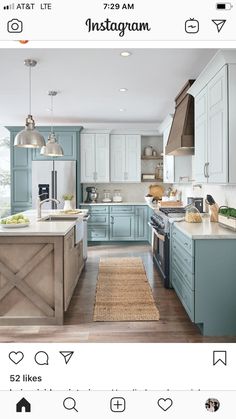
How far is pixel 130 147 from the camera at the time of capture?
6.43m

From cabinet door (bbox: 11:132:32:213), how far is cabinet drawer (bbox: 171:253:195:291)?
3619 mm

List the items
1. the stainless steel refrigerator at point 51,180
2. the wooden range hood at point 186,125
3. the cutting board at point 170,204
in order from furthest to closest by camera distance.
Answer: the stainless steel refrigerator at point 51,180 → the cutting board at point 170,204 → the wooden range hood at point 186,125

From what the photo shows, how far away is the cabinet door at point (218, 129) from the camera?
2.45m

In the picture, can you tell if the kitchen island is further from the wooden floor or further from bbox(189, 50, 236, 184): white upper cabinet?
bbox(189, 50, 236, 184): white upper cabinet

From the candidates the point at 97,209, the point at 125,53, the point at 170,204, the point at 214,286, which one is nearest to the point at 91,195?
the point at 97,209

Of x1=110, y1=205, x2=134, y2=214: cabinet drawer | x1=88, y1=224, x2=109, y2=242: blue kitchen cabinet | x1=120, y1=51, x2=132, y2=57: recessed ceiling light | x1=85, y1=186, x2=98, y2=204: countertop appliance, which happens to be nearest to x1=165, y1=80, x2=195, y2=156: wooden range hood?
x1=120, y1=51, x2=132, y2=57: recessed ceiling light

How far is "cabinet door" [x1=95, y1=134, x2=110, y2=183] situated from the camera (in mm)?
6301

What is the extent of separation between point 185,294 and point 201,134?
1443 mm
